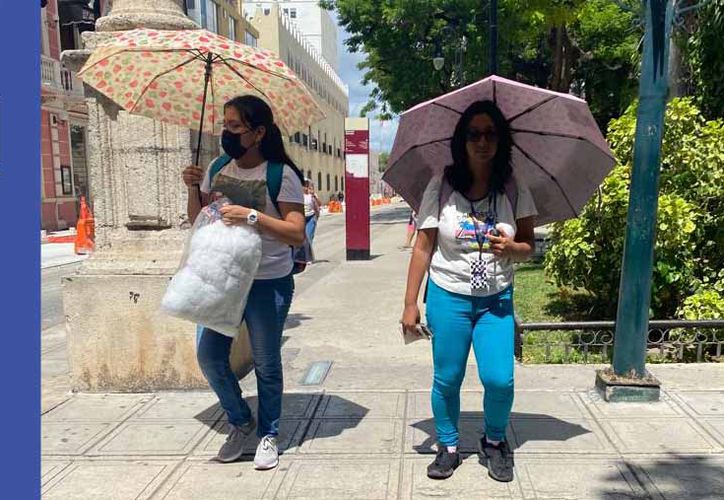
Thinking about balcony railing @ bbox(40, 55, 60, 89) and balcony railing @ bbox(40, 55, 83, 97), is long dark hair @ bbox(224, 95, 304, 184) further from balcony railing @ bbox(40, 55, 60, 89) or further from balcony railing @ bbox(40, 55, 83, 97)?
balcony railing @ bbox(40, 55, 60, 89)

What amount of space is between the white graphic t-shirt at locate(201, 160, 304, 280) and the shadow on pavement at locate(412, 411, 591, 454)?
1.34 meters

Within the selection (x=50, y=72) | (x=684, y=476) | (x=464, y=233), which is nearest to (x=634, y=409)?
(x=684, y=476)

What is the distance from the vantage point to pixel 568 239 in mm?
6113

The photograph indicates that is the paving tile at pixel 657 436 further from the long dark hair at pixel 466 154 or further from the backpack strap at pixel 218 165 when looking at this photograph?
the backpack strap at pixel 218 165

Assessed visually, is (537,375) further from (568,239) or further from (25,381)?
(25,381)

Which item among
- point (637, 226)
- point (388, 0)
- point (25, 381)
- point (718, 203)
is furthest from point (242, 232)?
point (388, 0)

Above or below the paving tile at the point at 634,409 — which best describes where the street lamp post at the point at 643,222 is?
above

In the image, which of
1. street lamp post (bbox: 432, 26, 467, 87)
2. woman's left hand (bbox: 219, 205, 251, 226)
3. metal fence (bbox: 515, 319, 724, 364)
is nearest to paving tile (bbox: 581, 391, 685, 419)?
metal fence (bbox: 515, 319, 724, 364)

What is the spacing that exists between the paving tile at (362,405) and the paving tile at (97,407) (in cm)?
132

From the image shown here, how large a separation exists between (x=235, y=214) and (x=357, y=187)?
9.95 m

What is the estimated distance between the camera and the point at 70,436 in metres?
3.77

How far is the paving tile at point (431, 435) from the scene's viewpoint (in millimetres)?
3510

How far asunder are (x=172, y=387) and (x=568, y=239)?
4016 millimetres

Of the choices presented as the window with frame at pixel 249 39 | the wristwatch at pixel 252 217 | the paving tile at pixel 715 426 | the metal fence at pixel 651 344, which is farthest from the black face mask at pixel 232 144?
the window with frame at pixel 249 39
